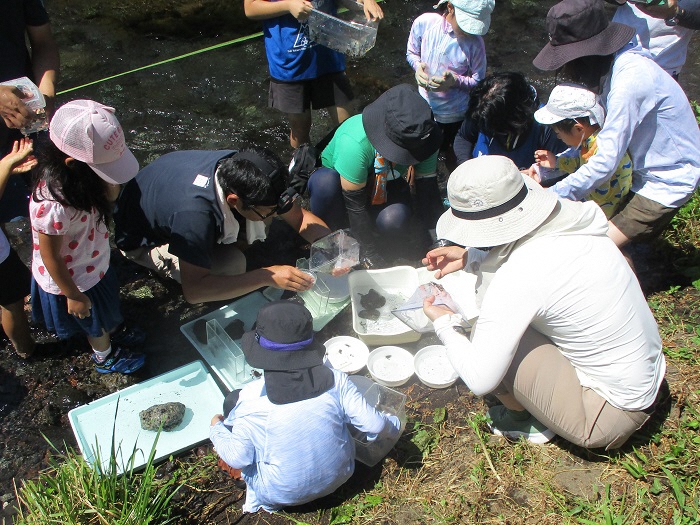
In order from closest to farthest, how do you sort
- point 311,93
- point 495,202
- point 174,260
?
point 495,202 < point 174,260 < point 311,93

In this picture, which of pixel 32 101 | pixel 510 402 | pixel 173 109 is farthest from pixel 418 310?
pixel 173 109

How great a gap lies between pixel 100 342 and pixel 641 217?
3298mm

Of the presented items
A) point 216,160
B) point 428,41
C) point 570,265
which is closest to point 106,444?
point 216,160

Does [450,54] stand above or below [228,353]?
above

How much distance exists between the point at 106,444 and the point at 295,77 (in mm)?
2748

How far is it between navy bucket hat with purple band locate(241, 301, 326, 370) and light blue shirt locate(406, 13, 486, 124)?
2.41 metres

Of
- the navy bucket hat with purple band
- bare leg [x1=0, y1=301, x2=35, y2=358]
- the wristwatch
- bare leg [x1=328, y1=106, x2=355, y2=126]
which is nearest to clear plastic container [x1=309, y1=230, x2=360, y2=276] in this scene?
bare leg [x1=328, y1=106, x2=355, y2=126]

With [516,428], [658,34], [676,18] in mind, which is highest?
[676,18]

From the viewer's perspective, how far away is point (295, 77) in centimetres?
434

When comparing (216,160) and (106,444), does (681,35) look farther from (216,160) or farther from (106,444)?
(106,444)

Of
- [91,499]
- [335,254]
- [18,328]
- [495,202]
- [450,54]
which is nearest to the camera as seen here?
[495,202]

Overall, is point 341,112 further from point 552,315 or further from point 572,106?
point 552,315

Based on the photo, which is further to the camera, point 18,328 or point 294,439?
point 18,328

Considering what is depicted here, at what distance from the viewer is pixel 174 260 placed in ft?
12.8
